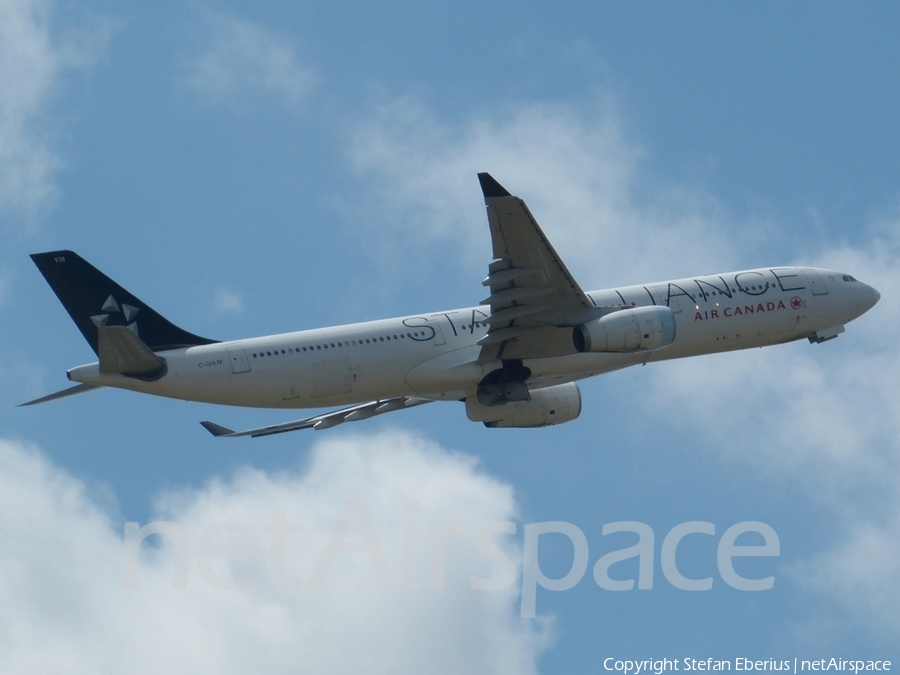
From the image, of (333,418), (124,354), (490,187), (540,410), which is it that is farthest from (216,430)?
(490,187)

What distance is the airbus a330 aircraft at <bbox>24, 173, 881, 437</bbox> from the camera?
A: 38.1 m

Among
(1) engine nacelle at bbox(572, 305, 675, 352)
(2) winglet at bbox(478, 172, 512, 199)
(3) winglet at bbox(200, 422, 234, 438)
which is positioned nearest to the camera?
(2) winglet at bbox(478, 172, 512, 199)

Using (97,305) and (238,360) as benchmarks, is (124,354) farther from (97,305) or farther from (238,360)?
(238,360)

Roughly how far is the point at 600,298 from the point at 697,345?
3.93 meters

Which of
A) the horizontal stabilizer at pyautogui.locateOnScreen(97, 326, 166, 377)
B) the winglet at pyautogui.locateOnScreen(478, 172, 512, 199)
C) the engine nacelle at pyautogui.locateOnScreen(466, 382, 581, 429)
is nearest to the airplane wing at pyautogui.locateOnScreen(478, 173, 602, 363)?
the winglet at pyautogui.locateOnScreen(478, 172, 512, 199)

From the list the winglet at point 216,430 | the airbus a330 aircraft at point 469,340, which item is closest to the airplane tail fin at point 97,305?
the airbus a330 aircraft at point 469,340

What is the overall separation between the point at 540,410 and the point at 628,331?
7447 mm

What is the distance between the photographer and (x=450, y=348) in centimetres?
4172

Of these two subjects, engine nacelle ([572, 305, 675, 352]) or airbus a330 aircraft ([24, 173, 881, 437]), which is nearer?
airbus a330 aircraft ([24, 173, 881, 437])

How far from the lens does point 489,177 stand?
Answer: 36.0 m

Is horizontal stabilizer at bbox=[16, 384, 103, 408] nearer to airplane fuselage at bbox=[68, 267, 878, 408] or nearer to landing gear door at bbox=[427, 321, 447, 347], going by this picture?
airplane fuselage at bbox=[68, 267, 878, 408]

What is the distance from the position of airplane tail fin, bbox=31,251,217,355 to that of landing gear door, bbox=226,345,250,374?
135 cm

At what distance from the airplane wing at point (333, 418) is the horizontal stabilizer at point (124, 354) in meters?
6.67

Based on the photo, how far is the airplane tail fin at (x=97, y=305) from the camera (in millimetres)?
38375
